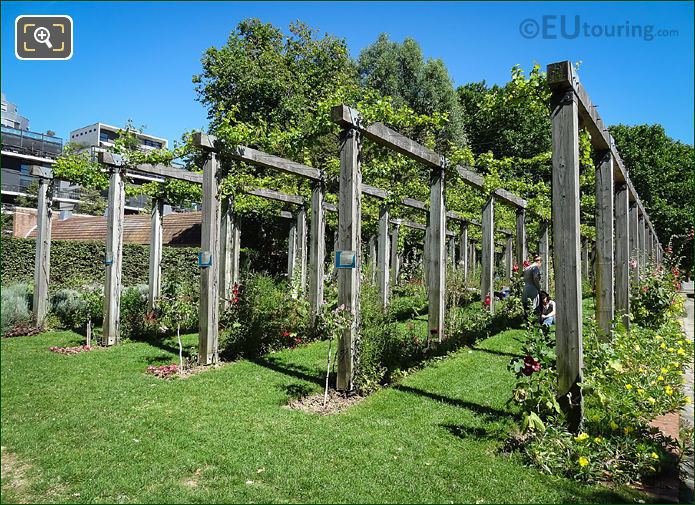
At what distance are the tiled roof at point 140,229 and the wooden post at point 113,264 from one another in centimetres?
1073

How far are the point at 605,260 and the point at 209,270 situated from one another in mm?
5270

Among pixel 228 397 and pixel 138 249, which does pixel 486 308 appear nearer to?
pixel 228 397

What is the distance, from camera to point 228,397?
5.17 meters

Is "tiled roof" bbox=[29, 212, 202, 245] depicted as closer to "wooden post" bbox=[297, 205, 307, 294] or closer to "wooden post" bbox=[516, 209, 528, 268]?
"wooden post" bbox=[297, 205, 307, 294]

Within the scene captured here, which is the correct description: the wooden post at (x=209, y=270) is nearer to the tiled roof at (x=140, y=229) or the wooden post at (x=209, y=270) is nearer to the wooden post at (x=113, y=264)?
the wooden post at (x=113, y=264)

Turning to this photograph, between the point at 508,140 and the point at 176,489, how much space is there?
3120 centimetres

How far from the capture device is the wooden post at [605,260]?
5.54 metres

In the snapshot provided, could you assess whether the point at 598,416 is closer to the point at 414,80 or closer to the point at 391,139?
the point at 391,139

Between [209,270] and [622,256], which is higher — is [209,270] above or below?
below

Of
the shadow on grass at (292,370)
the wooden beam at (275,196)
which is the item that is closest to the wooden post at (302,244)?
the wooden beam at (275,196)

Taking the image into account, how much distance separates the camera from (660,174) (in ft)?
99.0

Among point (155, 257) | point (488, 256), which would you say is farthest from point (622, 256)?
point (155, 257)

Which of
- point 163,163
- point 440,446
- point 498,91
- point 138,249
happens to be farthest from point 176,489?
point 138,249

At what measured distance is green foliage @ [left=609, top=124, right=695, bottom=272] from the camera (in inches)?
1155
